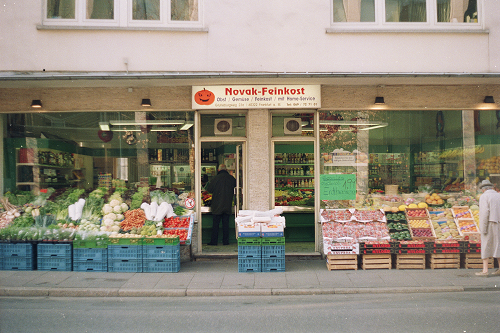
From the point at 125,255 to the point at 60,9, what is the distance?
623cm

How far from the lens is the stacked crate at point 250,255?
860 centimetres

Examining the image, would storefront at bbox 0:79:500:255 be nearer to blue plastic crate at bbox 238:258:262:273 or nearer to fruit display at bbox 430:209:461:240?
fruit display at bbox 430:209:461:240

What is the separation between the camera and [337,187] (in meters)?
10.3

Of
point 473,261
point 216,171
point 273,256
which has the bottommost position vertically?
point 473,261

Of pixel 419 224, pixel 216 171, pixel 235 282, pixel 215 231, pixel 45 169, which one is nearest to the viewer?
pixel 235 282

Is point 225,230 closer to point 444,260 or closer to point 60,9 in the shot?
point 444,260

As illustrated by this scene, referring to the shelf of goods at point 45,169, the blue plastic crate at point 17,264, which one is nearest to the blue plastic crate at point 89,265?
the blue plastic crate at point 17,264

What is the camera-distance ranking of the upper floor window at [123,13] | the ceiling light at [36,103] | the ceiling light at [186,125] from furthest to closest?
the ceiling light at [186,125], the ceiling light at [36,103], the upper floor window at [123,13]

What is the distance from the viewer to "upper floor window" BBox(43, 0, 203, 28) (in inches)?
378

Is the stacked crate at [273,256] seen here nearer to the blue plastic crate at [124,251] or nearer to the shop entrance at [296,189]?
the shop entrance at [296,189]

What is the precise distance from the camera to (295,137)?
10391mm

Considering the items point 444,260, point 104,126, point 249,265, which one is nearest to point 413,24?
point 444,260

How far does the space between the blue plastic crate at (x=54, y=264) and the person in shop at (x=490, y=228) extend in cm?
885

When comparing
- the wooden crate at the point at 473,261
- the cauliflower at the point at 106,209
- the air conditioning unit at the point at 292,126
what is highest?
the air conditioning unit at the point at 292,126
